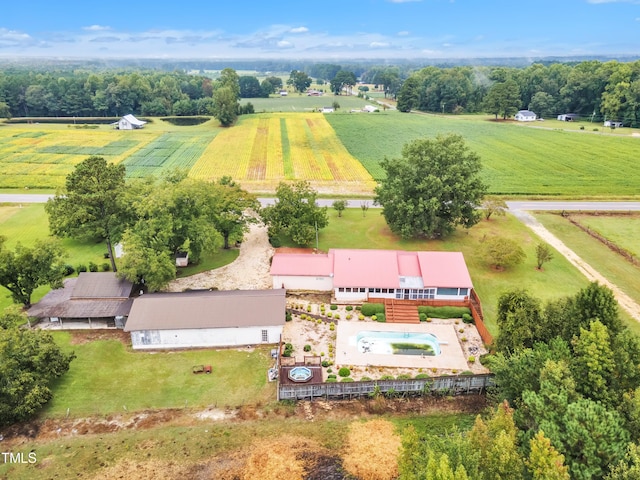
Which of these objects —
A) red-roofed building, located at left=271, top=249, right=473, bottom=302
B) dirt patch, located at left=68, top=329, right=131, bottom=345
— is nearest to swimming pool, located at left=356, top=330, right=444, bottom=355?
red-roofed building, located at left=271, top=249, right=473, bottom=302

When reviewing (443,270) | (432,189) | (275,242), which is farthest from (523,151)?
(275,242)

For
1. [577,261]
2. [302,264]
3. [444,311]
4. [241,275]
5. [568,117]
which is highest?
[568,117]

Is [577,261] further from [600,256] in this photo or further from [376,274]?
[376,274]

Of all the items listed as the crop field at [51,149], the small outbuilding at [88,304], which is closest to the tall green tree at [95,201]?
the small outbuilding at [88,304]

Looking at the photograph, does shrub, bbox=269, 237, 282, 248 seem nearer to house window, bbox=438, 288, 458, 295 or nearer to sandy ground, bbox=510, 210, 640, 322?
house window, bbox=438, 288, 458, 295

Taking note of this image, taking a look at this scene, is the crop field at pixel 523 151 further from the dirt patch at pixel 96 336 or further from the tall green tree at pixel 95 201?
the dirt patch at pixel 96 336

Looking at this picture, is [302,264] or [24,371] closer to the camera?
[24,371]
